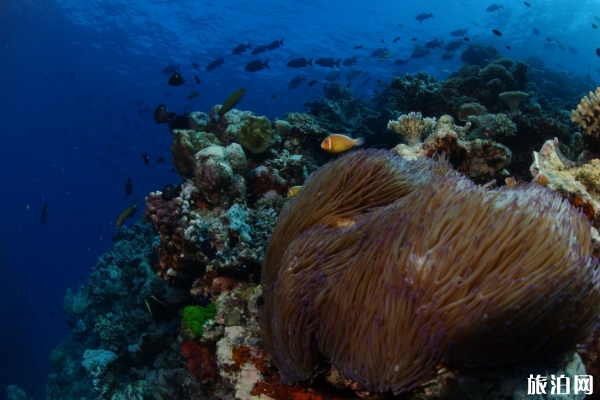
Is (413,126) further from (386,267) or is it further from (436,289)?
(436,289)

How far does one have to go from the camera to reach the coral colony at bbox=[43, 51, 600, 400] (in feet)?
5.69

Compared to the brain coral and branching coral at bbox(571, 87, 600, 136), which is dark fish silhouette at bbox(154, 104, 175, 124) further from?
branching coral at bbox(571, 87, 600, 136)

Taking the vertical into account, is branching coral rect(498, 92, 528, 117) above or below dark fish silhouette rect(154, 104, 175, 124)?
above

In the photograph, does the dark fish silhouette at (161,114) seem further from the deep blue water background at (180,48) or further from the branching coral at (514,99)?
the deep blue water background at (180,48)

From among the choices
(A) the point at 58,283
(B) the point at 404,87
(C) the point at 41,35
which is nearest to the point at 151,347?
(B) the point at 404,87

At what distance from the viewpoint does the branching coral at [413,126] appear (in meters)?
5.50

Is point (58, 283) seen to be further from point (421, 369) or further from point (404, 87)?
point (421, 369)

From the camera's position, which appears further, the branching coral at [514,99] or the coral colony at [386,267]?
the branching coral at [514,99]

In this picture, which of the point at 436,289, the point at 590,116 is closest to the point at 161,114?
the point at 436,289

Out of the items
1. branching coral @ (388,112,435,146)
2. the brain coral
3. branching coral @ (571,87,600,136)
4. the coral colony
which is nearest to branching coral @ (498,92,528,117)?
the coral colony

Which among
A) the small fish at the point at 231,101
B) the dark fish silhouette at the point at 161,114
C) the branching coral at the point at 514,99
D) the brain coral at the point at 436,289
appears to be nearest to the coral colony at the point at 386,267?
the brain coral at the point at 436,289

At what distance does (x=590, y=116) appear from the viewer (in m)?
3.99

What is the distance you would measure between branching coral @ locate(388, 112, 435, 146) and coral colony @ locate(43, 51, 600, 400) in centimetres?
2

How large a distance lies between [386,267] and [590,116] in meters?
3.80
